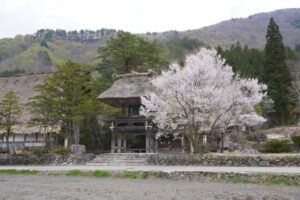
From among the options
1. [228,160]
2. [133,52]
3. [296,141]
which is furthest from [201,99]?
[133,52]

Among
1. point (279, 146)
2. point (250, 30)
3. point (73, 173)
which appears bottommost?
point (73, 173)

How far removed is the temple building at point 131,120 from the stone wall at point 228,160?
6.77m

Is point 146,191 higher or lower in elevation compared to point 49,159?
lower

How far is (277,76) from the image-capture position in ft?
127

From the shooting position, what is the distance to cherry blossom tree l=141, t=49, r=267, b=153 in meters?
24.7

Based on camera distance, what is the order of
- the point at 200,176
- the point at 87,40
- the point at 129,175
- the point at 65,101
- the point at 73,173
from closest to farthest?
1. the point at 200,176
2. the point at 129,175
3. the point at 73,173
4. the point at 65,101
5. the point at 87,40

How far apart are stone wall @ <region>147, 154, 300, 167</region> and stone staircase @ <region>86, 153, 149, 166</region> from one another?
56.2 inches

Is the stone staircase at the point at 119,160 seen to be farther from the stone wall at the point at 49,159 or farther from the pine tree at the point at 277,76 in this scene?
the pine tree at the point at 277,76

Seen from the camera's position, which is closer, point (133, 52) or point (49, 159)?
point (49, 159)

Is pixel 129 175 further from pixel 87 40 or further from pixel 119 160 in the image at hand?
pixel 87 40

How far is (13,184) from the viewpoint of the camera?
54.2 feet

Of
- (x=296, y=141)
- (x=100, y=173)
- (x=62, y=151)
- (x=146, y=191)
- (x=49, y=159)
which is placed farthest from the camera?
(x=296, y=141)

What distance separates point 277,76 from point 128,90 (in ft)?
50.3

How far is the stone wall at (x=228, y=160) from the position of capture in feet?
64.7
